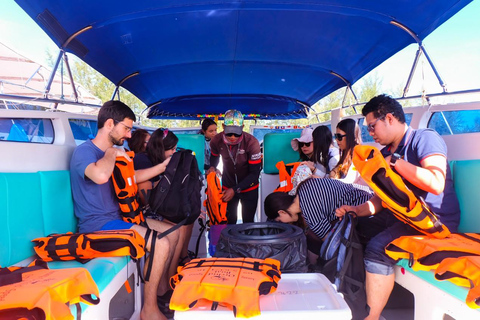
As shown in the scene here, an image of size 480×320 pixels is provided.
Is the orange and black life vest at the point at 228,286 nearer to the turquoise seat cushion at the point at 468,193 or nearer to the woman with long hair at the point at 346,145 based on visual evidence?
the turquoise seat cushion at the point at 468,193

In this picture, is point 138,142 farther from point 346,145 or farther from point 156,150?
point 346,145

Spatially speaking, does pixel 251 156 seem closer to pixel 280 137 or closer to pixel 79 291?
pixel 280 137

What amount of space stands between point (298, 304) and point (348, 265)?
2.62 ft

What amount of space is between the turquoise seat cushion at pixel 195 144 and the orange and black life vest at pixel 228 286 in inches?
108

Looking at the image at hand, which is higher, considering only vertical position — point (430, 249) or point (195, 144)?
point (195, 144)

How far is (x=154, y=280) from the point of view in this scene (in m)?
2.25

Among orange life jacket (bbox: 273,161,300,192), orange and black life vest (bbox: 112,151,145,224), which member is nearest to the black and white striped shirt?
orange life jacket (bbox: 273,161,300,192)

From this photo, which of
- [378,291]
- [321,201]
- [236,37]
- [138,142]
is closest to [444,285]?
[378,291]

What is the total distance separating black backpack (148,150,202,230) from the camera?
266 centimetres

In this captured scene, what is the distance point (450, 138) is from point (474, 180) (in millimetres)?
521

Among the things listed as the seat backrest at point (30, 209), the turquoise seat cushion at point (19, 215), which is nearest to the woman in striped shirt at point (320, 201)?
the seat backrest at point (30, 209)

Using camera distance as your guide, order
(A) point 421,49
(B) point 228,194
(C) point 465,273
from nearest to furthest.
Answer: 1. (C) point 465,273
2. (A) point 421,49
3. (B) point 228,194

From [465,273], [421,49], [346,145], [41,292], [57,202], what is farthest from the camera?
[346,145]

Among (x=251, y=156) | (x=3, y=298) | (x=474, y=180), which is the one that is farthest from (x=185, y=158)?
(x=474, y=180)
